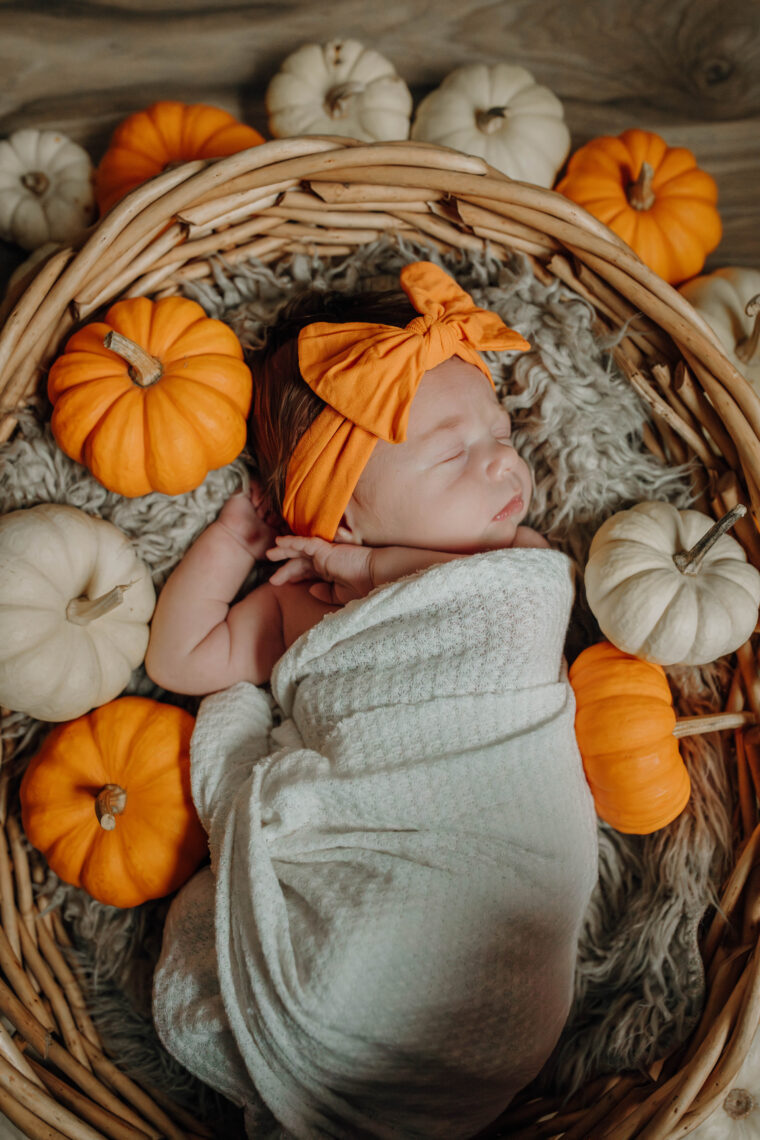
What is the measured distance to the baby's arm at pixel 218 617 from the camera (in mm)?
1792

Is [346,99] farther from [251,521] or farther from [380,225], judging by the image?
[251,521]

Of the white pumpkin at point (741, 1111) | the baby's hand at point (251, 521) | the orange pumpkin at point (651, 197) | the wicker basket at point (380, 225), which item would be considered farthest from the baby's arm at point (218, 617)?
the white pumpkin at point (741, 1111)

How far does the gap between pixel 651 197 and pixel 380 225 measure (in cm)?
67

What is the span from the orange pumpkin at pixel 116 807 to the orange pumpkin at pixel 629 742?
783mm

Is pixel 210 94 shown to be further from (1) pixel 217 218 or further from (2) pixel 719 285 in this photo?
(2) pixel 719 285

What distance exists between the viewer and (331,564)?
173cm

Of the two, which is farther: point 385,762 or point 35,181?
point 35,181

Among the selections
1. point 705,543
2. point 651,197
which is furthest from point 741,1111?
point 651,197

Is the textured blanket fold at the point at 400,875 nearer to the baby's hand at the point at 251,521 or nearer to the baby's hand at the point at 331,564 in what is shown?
the baby's hand at the point at 331,564

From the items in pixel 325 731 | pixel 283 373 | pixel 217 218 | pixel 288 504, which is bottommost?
pixel 325 731

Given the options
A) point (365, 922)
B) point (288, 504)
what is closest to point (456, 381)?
point (288, 504)

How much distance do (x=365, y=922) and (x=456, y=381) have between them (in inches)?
39.4

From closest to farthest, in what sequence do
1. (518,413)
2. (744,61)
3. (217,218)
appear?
(217,218) → (518,413) → (744,61)

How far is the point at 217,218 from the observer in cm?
171
